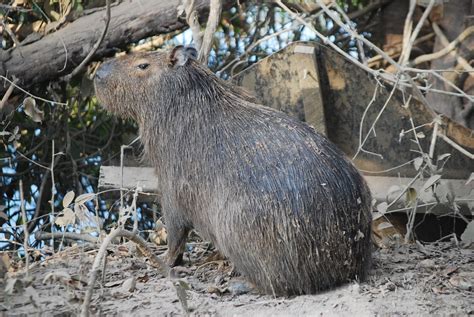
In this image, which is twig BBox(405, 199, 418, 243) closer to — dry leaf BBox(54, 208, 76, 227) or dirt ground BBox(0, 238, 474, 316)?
dirt ground BBox(0, 238, 474, 316)

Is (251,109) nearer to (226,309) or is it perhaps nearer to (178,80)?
(178,80)

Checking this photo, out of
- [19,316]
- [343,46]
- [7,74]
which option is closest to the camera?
[19,316]

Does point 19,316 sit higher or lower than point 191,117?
lower

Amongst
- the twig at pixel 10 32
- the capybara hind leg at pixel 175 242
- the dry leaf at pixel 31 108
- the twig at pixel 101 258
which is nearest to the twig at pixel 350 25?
the capybara hind leg at pixel 175 242

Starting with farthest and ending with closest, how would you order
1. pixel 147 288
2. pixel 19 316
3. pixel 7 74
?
1. pixel 7 74
2. pixel 147 288
3. pixel 19 316

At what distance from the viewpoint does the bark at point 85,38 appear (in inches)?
232

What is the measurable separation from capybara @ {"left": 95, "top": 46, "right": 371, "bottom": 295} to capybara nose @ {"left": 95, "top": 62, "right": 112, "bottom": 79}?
33 centimetres

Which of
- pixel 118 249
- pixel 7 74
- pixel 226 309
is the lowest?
pixel 226 309

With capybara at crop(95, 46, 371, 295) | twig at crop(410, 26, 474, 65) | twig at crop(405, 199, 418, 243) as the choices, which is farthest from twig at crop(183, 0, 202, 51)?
twig at crop(410, 26, 474, 65)

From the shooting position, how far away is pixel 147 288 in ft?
14.2

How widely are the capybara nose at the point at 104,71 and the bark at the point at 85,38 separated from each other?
0.83 meters

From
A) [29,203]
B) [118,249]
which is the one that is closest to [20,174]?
[29,203]

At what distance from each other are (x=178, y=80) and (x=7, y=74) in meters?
1.64

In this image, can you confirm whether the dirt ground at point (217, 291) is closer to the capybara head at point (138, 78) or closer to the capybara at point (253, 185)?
the capybara at point (253, 185)
